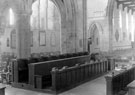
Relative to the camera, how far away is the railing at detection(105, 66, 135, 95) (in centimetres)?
635

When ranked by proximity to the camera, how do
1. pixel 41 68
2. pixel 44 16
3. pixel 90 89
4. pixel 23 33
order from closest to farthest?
pixel 90 89 → pixel 41 68 → pixel 23 33 → pixel 44 16

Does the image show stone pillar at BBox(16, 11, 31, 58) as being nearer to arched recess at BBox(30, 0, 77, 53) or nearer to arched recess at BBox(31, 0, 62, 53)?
arched recess at BBox(30, 0, 77, 53)

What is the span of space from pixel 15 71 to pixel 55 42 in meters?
18.5

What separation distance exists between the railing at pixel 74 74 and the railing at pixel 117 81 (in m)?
1.95

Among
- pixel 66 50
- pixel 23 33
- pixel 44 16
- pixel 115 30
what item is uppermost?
pixel 44 16

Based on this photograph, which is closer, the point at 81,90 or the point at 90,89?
the point at 81,90

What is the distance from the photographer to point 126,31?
3086 centimetres

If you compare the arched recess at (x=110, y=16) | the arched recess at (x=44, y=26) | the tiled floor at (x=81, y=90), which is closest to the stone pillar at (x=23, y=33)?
the tiled floor at (x=81, y=90)

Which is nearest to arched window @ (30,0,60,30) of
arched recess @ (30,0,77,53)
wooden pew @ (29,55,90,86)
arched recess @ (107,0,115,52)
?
arched recess @ (107,0,115,52)

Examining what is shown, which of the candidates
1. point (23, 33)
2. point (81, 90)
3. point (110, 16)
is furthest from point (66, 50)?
point (110, 16)

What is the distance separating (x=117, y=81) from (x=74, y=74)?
2.21 metres

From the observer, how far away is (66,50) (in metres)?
16.7

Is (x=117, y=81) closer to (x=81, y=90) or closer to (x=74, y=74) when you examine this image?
(x=81, y=90)

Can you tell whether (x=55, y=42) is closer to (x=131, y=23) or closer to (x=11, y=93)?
(x=131, y=23)
